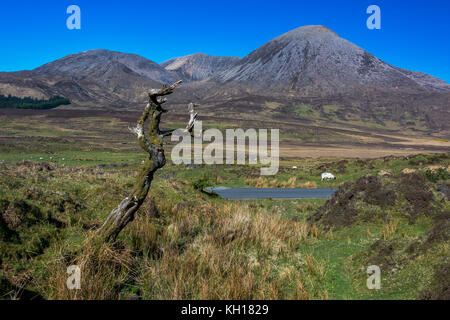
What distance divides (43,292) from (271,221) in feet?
22.7

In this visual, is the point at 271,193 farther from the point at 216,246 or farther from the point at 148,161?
the point at 148,161

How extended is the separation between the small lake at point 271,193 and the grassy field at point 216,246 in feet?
31.1

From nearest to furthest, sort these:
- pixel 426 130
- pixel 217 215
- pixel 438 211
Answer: pixel 438 211
pixel 217 215
pixel 426 130

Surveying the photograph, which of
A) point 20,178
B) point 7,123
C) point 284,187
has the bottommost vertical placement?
point 284,187

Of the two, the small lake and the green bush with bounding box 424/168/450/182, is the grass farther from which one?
the small lake

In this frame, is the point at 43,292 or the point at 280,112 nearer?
the point at 43,292

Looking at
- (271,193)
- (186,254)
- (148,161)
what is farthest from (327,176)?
(148,161)

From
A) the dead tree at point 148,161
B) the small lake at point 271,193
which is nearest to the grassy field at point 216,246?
the dead tree at point 148,161

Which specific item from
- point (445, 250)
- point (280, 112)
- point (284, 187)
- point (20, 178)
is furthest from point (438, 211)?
point (280, 112)

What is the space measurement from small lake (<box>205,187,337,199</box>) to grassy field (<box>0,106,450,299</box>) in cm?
949

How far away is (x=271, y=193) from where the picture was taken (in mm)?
27125
